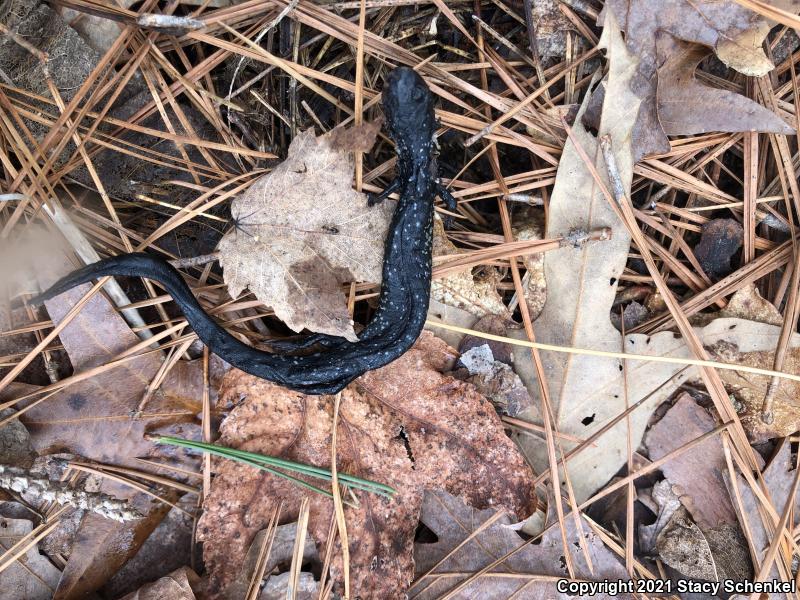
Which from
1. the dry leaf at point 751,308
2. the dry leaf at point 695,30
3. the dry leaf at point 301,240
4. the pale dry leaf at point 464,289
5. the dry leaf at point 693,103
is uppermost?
the dry leaf at point 695,30

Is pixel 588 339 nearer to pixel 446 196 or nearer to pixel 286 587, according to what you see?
pixel 446 196

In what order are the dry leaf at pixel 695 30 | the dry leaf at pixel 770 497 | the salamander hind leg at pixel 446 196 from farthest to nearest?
the salamander hind leg at pixel 446 196 → the dry leaf at pixel 770 497 → the dry leaf at pixel 695 30

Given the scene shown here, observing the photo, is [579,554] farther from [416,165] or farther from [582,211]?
[416,165]

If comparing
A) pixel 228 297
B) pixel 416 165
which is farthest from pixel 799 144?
pixel 228 297

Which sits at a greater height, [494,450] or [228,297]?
[228,297]

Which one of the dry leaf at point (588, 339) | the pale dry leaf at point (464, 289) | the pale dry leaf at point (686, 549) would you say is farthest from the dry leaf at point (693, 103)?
the pale dry leaf at point (686, 549)

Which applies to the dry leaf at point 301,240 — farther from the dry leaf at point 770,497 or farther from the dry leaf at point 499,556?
the dry leaf at point 770,497

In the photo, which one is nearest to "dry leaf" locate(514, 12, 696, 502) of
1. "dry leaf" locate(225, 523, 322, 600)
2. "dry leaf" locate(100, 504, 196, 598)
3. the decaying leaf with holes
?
the decaying leaf with holes
